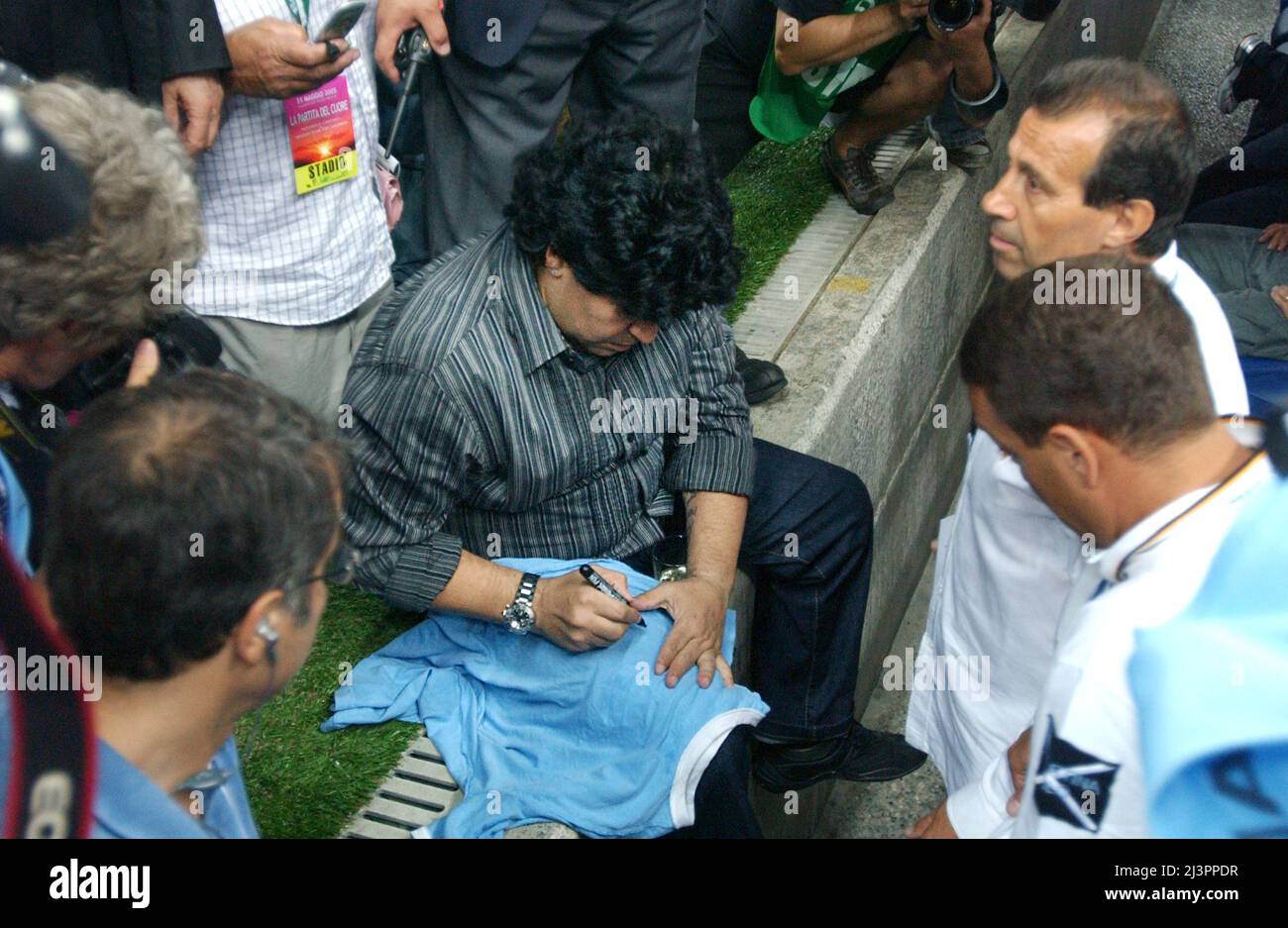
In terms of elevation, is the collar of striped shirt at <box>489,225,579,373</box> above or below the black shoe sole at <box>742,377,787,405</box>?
above

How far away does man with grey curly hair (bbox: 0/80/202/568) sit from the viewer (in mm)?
1734

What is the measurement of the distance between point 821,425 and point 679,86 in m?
1.00

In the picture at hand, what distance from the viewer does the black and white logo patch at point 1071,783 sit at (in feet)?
4.66

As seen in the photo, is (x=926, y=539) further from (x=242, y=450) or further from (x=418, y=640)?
(x=242, y=450)

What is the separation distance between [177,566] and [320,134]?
1535 mm

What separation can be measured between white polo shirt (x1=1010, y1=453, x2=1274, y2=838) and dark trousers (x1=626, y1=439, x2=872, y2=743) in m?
1.28

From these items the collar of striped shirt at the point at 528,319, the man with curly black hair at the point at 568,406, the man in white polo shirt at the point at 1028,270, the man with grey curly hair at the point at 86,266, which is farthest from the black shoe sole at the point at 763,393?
the man with grey curly hair at the point at 86,266

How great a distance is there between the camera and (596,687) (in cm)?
231

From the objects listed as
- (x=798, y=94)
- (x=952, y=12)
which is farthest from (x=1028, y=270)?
(x=798, y=94)

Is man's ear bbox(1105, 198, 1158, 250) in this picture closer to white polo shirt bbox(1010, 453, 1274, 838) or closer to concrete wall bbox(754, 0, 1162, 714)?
concrete wall bbox(754, 0, 1162, 714)

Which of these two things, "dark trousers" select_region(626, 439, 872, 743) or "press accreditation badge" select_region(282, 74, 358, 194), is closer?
"press accreditation badge" select_region(282, 74, 358, 194)

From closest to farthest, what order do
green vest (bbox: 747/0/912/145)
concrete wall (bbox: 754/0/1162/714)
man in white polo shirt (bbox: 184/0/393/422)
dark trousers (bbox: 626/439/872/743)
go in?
1. man in white polo shirt (bbox: 184/0/393/422)
2. dark trousers (bbox: 626/439/872/743)
3. concrete wall (bbox: 754/0/1162/714)
4. green vest (bbox: 747/0/912/145)

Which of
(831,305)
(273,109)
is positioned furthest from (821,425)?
(273,109)

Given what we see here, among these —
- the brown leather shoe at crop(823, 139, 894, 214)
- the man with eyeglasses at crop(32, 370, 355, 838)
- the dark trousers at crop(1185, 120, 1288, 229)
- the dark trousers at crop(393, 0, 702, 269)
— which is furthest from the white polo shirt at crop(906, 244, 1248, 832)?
the dark trousers at crop(1185, 120, 1288, 229)
